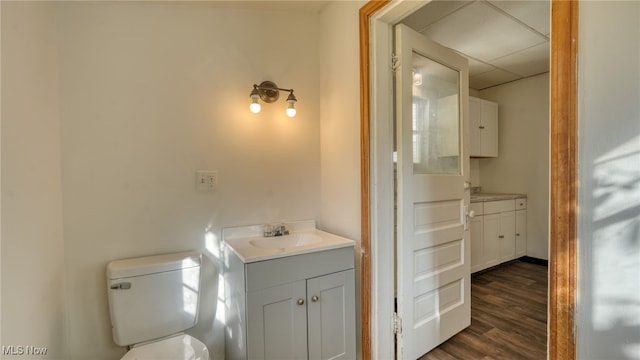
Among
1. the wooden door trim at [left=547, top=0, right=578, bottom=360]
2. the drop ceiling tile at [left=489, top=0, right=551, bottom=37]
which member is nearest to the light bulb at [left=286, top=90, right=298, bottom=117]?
the wooden door trim at [left=547, top=0, right=578, bottom=360]

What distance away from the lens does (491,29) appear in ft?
7.26

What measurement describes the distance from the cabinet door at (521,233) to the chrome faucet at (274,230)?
125 inches

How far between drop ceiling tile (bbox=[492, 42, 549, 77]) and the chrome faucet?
280 centimetres

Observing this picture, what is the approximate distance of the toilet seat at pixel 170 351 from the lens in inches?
48.7

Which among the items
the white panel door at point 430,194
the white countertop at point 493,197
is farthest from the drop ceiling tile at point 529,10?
the white countertop at point 493,197

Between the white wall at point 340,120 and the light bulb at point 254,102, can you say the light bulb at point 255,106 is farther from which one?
the white wall at point 340,120

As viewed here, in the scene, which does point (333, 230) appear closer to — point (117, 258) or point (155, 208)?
point (155, 208)

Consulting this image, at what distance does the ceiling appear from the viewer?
6.29ft

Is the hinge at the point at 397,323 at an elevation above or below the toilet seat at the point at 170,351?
below

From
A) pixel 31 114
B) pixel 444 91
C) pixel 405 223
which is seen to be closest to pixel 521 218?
pixel 444 91

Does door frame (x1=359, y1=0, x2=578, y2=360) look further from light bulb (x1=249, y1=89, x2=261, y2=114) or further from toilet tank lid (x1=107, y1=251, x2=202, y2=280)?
toilet tank lid (x1=107, y1=251, x2=202, y2=280)

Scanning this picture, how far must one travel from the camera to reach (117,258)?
1.46m

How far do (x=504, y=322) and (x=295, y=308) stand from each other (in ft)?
5.77

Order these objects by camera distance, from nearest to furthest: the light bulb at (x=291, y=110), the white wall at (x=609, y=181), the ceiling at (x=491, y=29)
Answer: the white wall at (x=609, y=181) → the light bulb at (x=291, y=110) → the ceiling at (x=491, y=29)
